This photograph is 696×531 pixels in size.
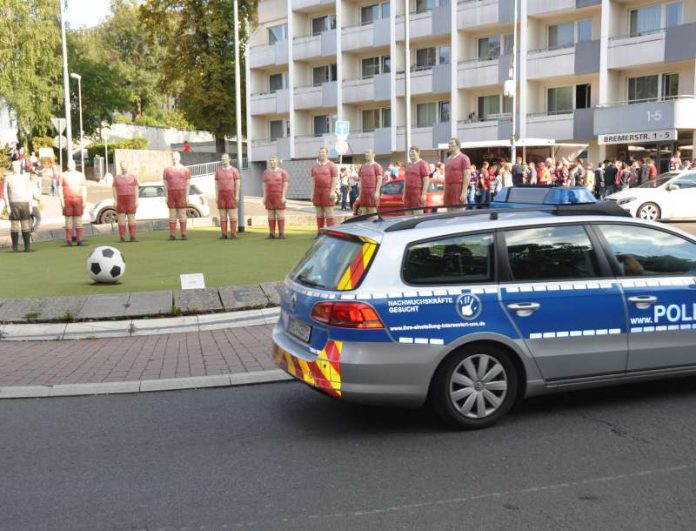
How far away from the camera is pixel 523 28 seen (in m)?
36.0

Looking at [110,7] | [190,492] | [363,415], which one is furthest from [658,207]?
[110,7]

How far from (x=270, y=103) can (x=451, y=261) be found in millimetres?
46174

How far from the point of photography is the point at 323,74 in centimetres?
4822

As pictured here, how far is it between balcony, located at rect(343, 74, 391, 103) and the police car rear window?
124 ft

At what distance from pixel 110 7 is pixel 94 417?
298 ft

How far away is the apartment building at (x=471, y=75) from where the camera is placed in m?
32.6

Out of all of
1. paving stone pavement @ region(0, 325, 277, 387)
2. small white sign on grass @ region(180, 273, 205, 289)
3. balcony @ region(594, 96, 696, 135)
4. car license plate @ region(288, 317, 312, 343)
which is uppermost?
balcony @ region(594, 96, 696, 135)

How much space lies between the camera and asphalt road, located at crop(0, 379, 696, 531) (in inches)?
159

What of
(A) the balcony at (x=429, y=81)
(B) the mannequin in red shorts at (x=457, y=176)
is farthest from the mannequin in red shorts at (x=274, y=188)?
(A) the balcony at (x=429, y=81)

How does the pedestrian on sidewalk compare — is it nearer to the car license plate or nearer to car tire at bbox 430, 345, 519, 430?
the car license plate

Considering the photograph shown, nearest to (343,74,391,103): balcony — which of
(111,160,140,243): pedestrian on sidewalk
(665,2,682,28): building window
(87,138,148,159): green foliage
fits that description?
(665,2,682,28): building window

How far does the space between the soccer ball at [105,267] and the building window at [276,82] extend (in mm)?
40676

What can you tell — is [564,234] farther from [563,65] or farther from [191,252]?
[563,65]

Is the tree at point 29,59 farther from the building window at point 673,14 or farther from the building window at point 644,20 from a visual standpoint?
the building window at point 673,14
